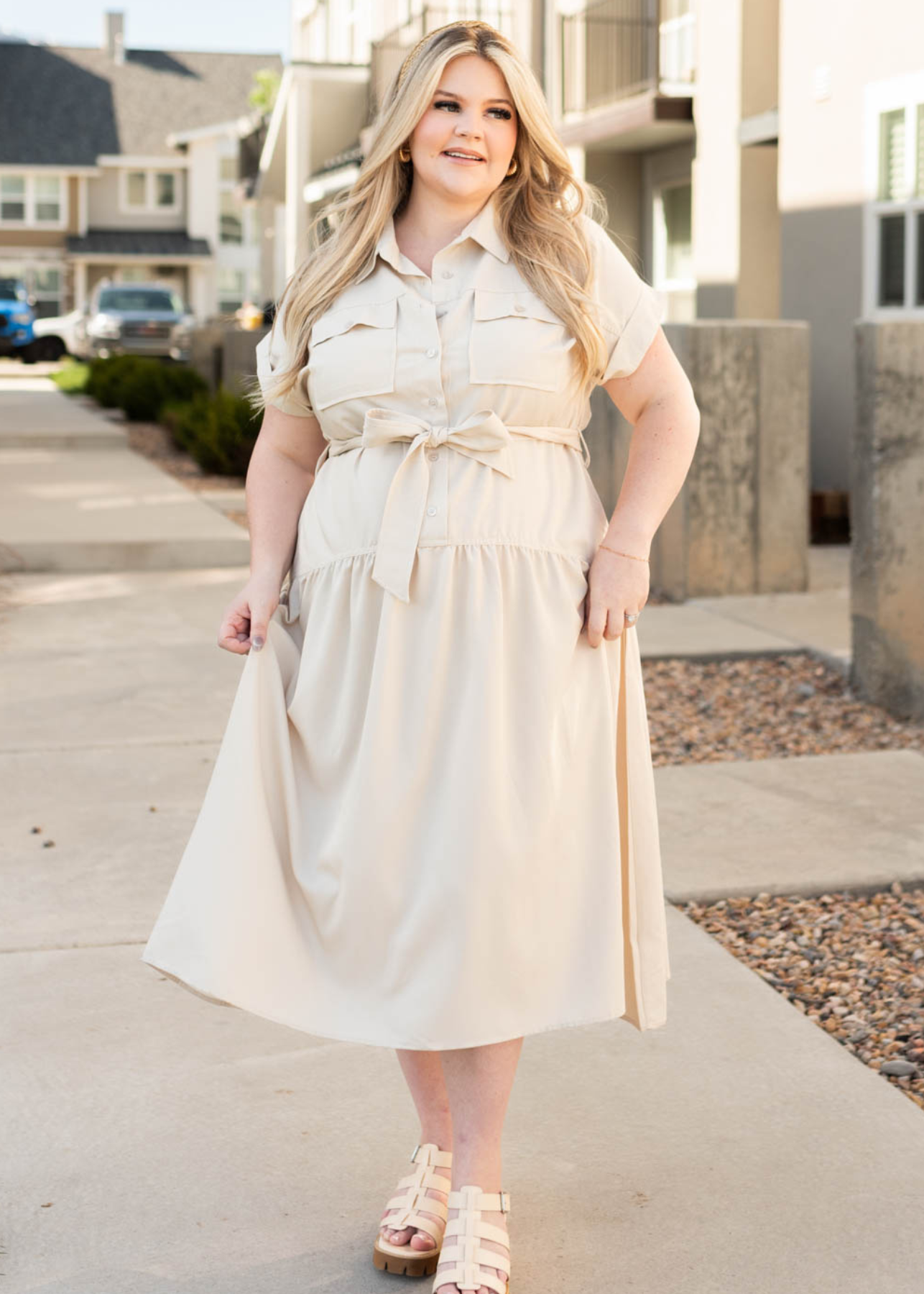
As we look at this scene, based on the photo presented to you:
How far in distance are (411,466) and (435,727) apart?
1.22 ft

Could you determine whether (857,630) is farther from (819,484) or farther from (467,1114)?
(819,484)

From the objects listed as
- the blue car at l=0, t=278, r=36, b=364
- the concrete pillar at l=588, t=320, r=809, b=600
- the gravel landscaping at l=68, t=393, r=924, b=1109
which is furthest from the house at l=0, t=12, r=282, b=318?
the gravel landscaping at l=68, t=393, r=924, b=1109

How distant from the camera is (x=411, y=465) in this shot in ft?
7.75

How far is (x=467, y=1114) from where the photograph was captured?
2416 millimetres

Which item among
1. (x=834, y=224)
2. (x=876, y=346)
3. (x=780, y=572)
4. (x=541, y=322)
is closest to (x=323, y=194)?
(x=834, y=224)

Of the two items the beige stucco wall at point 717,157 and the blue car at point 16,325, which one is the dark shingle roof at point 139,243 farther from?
the beige stucco wall at point 717,157

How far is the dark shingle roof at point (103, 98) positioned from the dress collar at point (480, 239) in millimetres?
49629

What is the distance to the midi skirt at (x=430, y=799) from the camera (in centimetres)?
232

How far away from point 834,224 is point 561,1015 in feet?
29.9

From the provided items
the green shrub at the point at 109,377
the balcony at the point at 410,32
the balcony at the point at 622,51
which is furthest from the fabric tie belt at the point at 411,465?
the balcony at the point at 410,32

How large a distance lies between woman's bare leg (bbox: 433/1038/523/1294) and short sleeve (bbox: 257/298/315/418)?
999 mm

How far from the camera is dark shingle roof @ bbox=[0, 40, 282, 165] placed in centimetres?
4934

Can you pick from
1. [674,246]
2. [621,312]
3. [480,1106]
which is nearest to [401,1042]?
[480,1106]

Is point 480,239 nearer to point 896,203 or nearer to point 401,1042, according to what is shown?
point 401,1042
